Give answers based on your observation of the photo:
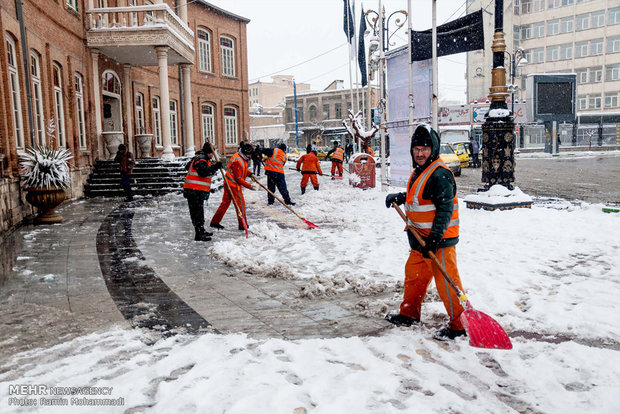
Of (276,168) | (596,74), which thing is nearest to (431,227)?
(276,168)

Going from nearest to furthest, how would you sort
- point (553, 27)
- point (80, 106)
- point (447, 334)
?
1. point (447, 334)
2. point (80, 106)
3. point (553, 27)

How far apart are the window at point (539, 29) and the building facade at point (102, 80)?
37.6 metres

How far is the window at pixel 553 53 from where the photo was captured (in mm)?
50156

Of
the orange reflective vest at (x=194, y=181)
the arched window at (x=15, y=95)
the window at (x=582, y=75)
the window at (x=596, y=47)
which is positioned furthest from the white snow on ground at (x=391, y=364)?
the window at (x=596, y=47)

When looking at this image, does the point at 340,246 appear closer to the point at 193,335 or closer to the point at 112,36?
the point at 193,335

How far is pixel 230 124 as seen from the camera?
28.7 metres

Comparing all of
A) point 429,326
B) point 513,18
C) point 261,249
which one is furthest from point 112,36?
point 513,18

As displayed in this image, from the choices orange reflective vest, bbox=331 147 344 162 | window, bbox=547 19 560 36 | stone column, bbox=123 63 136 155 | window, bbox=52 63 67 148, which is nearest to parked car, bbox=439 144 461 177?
orange reflective vest, bbox=331 147 344 162

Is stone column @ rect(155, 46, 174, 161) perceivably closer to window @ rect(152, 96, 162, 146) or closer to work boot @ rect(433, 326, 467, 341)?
window @ rect(152, 96, 162, 146)

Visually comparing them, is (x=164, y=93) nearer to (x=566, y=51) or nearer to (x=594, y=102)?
(x=594, y=102)

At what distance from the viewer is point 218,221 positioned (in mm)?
9297

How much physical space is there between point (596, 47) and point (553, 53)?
4023 millimetres

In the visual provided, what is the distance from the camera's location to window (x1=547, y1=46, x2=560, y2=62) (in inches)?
1975

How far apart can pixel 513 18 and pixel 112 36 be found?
48.0 meters
